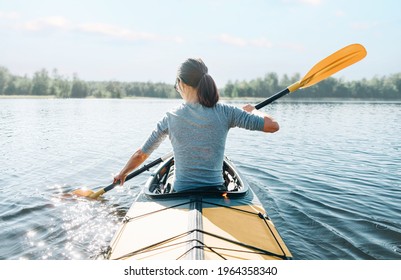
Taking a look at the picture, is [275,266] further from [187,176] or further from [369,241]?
[369,241]

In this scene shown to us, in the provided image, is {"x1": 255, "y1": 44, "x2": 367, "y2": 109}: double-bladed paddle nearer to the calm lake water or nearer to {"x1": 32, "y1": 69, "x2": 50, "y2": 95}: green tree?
the calm lake water

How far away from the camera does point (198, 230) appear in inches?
112

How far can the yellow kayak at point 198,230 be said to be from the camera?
2.71 metres

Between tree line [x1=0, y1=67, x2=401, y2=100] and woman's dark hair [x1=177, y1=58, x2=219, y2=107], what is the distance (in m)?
81.6

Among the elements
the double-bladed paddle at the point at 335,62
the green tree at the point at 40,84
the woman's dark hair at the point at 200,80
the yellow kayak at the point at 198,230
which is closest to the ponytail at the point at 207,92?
the woman's dark hair at the point at 200,80

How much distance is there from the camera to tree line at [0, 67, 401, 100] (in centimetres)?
8338

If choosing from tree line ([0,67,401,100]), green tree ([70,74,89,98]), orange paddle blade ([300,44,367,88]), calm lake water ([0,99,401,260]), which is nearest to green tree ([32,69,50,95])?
tree line ([0,67,401,100])

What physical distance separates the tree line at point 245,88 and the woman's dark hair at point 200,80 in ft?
268

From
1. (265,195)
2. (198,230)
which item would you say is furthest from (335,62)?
(198,230)

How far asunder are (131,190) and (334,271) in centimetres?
479

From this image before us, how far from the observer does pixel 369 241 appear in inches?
182


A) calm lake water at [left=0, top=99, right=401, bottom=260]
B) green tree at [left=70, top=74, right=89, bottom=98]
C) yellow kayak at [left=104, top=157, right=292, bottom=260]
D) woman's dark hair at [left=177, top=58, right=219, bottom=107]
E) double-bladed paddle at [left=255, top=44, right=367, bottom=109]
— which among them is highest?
green tree at [left=70, top=74, right=89, bottom=98]

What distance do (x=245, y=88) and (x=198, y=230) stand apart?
9468 cm

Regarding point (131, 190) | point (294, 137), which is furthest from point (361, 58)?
point (294, 137)
